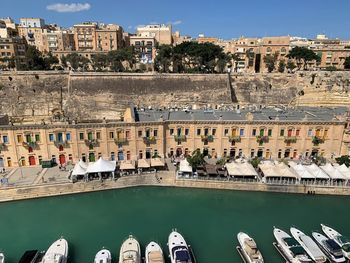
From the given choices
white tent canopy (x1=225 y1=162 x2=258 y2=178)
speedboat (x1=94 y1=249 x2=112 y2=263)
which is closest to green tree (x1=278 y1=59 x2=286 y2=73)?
white tent canopy (x1=225 y1=162 x2=258 y2=178)

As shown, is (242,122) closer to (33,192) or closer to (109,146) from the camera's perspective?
(109,146)

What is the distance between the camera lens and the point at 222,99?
66062 mm

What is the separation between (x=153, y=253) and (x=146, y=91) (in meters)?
46.7

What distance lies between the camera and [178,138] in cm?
4019

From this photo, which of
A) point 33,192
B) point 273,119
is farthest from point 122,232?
point 273,119

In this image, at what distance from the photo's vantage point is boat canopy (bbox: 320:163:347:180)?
3390 cm

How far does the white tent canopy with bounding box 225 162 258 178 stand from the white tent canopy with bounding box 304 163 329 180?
7239mm

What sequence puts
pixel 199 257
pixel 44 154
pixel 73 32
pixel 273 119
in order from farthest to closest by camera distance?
pixel 73 32 → pixel 273 119 → pixel 44 154 → pixel 199 257

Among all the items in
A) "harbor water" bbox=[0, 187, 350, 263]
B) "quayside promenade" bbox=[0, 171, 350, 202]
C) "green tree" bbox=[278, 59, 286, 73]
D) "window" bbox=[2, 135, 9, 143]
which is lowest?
"harbor water" bbox=[0, 187, 350, 263]

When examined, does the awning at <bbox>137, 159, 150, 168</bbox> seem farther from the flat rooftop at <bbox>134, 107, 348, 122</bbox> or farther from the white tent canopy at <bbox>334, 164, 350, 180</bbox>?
the white tent canopy at <bbox>334, 164, 350, 180</bbox>

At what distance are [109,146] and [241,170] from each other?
61.4 ft

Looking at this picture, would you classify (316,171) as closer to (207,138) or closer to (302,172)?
(302,172)

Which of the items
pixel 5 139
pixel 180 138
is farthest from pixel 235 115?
pixel 5 139

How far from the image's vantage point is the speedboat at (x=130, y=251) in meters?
21.8
